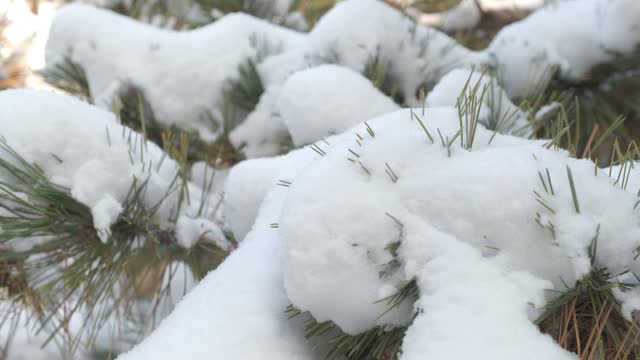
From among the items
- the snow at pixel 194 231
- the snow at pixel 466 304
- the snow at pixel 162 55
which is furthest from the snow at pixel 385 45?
the snow at pixel 466 304

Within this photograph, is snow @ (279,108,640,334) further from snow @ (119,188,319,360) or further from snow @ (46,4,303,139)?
snow @ (46,4,303,139)

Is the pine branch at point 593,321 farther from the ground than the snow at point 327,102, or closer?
farther from the ground

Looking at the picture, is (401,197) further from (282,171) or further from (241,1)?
(241,1)

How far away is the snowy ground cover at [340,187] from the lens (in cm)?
54

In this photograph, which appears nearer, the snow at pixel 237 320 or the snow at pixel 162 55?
the snow at pixel 237 320

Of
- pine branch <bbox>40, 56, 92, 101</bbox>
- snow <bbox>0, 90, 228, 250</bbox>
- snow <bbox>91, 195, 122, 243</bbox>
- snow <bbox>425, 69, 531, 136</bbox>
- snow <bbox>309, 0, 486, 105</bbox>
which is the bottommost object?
pine branch <bbox>40, 56, 92, 101</bbox>

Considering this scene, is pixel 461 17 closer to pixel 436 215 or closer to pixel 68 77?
pixel 68 77

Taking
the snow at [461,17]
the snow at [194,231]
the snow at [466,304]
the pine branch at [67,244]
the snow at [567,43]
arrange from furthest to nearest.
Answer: the snow at [461,17] < the snow at [567,43] < the snow at [194,231] < the pine branch at [67,244] < the snow at [466,304]

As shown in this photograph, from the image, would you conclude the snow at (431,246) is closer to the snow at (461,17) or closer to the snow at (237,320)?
the snow at (237,320)

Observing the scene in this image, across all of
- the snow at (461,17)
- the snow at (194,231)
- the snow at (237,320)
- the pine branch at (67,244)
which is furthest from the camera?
the snow at (461,17)

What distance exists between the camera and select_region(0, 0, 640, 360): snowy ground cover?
1.78 ft

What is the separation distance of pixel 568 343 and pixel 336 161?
261 millimetres

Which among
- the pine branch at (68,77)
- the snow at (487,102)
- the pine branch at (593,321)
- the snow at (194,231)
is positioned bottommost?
the pine branch at (68,77)

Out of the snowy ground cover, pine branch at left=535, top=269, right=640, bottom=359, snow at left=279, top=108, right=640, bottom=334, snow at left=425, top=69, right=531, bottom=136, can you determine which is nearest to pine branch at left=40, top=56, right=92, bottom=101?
the snowy ground cover
